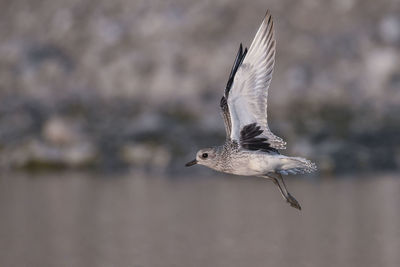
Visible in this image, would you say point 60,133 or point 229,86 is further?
point 60,133

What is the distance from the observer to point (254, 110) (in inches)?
493

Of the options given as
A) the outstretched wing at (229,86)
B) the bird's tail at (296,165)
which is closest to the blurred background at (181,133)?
the bird's tail at (296,165)

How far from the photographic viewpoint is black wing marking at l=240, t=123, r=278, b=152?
12.6 meters

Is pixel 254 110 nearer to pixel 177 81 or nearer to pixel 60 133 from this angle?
pixel 60 133

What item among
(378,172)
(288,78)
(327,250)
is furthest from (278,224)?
(288,78)

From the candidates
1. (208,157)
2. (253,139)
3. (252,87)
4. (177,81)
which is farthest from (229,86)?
(177,81)

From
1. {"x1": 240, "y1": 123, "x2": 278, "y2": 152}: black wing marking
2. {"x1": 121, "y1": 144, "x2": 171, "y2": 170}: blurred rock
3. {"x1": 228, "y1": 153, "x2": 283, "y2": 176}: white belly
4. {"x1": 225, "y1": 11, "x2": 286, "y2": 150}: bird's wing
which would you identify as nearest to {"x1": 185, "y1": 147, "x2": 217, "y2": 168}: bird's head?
{"x1": 228, "y1": 153, "x2": 283, "y2": 176}: white belly

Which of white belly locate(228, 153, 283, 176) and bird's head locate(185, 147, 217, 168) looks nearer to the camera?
white belly locate(228, 153, 283, 176)

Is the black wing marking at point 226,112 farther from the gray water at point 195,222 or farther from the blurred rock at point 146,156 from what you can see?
the blurred rock at point 146,156

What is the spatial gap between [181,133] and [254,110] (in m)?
12.2

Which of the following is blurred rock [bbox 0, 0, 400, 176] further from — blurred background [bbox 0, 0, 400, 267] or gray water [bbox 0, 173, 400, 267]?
gray water [bbox 0, 173, 400, 267]

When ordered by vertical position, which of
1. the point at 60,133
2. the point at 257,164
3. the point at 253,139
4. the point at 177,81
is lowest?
the point at 257,164

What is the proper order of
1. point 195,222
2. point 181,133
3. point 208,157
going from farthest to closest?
point 181,133, point 195,222, point 208,157

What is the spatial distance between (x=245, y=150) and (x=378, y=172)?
9.96 m
